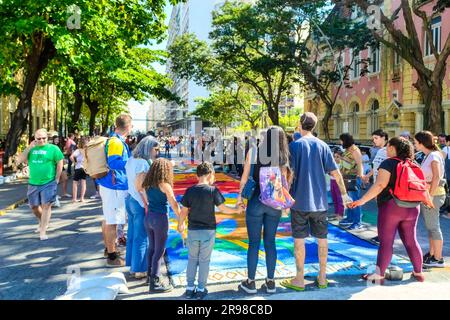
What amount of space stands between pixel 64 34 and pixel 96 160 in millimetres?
9977

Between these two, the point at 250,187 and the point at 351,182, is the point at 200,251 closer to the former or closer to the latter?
the point at 250,187

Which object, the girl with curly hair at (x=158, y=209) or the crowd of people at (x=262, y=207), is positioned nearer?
the crowd of people at (x=262, y=207)

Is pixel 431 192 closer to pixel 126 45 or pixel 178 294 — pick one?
pixel 178 294

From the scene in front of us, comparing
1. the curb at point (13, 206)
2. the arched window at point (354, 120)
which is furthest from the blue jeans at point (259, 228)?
the arched window at point (354, 120)

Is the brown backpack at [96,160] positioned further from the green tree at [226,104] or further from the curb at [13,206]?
the green tree at [226,104]

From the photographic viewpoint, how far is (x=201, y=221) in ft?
15.2

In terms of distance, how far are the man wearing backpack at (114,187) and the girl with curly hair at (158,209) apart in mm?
1010

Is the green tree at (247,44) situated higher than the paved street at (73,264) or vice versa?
the green tree at (247,44)

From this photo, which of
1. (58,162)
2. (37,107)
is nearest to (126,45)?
(58,162)

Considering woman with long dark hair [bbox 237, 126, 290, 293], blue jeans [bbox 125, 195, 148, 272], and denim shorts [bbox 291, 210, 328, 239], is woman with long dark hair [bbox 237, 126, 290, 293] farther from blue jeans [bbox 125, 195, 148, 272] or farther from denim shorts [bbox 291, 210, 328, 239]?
blue jeans [bbox 125, 195, 148, 272]

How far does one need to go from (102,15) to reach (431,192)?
1426cm

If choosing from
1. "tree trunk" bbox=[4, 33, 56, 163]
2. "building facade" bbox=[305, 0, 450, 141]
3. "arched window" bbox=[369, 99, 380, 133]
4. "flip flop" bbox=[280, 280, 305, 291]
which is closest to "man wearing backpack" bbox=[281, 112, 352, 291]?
"flip flop" bbox=[280, 280, 305, 291]

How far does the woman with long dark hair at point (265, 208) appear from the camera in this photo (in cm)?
487
